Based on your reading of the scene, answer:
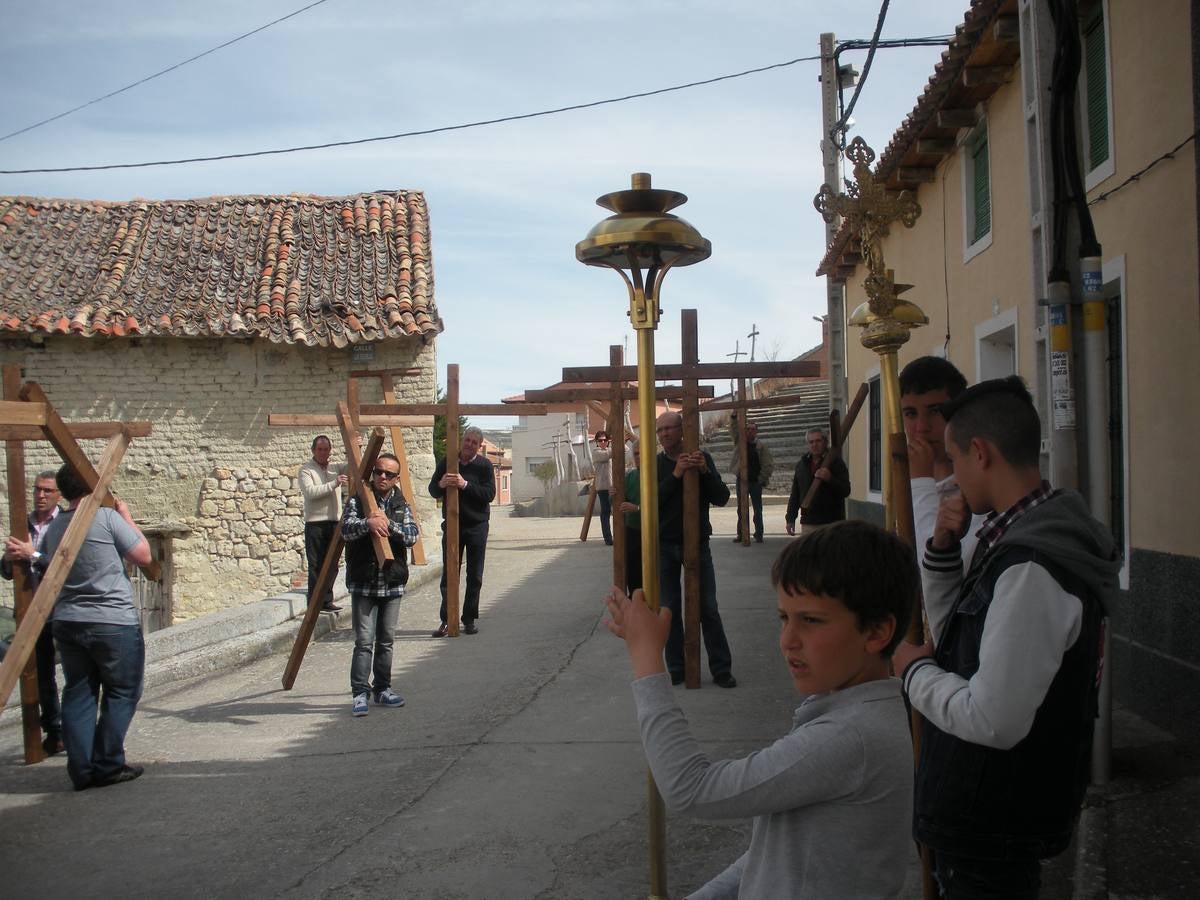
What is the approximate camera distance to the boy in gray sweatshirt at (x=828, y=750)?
1.87m

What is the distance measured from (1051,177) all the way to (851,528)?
3757mm

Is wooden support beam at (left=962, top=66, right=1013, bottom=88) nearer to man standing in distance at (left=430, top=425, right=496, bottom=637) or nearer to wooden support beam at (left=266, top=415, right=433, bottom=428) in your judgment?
man standing in distance at (left=430, top=425, right=496, bottom=637)

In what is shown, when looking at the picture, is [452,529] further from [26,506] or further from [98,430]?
[26,506]

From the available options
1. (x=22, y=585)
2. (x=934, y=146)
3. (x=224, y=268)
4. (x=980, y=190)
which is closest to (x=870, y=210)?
(x=22, y=585)

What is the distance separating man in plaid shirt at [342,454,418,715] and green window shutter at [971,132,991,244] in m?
5.39

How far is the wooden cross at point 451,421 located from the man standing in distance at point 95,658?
4.16 meters

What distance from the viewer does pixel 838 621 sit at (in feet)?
6.33

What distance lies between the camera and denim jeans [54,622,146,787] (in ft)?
19.8

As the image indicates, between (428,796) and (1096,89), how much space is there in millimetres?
5622

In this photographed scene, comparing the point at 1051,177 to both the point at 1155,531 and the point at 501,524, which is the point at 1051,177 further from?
the point at 501,524

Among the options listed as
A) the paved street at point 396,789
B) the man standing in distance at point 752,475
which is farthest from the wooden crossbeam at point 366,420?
the man standing in distance at point 752,475

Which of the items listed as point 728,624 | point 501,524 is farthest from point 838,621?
point 501,524

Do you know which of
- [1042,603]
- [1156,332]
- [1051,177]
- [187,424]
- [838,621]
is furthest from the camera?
[187,424]

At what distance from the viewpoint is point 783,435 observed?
2864 cm
